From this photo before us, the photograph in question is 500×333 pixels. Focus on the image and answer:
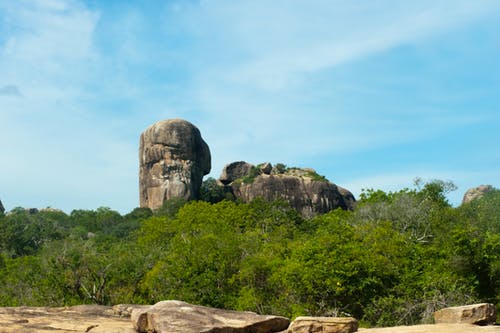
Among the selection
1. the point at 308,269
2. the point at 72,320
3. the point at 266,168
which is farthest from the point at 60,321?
the point at 266,168

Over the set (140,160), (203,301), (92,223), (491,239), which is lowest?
(203,301)

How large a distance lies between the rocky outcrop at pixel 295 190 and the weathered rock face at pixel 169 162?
625cm

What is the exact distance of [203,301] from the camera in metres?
26.1

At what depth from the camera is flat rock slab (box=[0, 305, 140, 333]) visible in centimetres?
1540

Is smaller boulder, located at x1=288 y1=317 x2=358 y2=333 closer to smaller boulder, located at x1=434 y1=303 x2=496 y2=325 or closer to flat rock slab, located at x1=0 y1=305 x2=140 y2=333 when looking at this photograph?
smaller boulder, located at x1=434 y1=303 x2=496 y2=325

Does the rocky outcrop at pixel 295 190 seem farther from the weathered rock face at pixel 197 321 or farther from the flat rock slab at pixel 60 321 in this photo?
the weathered rock face at pixel 197 321

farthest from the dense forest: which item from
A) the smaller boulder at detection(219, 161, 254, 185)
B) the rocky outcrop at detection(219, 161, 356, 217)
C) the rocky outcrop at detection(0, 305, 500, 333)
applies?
the smaller boulder at detection(219, 161, 254, 185)

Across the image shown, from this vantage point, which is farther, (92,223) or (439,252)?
(92,223)

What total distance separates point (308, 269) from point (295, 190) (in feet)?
171

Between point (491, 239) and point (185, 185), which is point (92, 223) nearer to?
point (185, 185)

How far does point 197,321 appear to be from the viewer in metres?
14.8

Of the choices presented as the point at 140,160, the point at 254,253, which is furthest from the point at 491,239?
the point at 140,160

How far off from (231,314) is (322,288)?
7842 millimetres

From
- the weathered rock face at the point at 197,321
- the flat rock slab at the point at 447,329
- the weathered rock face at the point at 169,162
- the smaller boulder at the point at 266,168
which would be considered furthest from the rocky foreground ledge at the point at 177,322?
the smaller boulder at the point at 266,168
